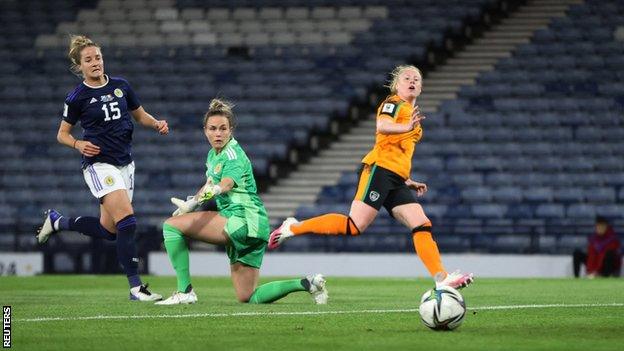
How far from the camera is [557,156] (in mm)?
21766

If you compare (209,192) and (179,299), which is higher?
(209,192)

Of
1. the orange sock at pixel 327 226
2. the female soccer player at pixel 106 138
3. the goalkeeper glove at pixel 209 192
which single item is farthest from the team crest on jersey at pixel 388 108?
the female soccer player at pixel 106 138

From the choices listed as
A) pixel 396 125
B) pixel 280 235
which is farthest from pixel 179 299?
pixel 396 125

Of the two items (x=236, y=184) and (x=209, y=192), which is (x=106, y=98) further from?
(x=209, y=192)

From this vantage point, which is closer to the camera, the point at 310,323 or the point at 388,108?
the point at 310,323

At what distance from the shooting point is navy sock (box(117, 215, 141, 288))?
10.5 metres

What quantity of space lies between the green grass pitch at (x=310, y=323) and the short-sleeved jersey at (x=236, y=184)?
2.26 feet

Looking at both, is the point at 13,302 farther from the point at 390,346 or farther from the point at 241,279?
the point at 390,346

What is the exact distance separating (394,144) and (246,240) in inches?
51.8

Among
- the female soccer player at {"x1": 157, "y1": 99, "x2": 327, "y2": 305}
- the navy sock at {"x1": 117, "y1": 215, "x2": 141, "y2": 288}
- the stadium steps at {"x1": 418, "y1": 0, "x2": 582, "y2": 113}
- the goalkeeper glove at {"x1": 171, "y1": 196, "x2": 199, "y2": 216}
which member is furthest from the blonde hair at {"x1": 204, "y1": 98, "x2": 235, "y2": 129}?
the stadium steps at {"x1": 418, "y1": 0, "x2": 582, "y2": 113}

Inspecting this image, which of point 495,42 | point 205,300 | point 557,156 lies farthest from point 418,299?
point 495,42

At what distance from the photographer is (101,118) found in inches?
414

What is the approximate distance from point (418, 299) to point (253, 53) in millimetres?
14996

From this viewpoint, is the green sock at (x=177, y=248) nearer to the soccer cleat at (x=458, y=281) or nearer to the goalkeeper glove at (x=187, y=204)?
the goalkeeper glove at (x=187, y=204)
